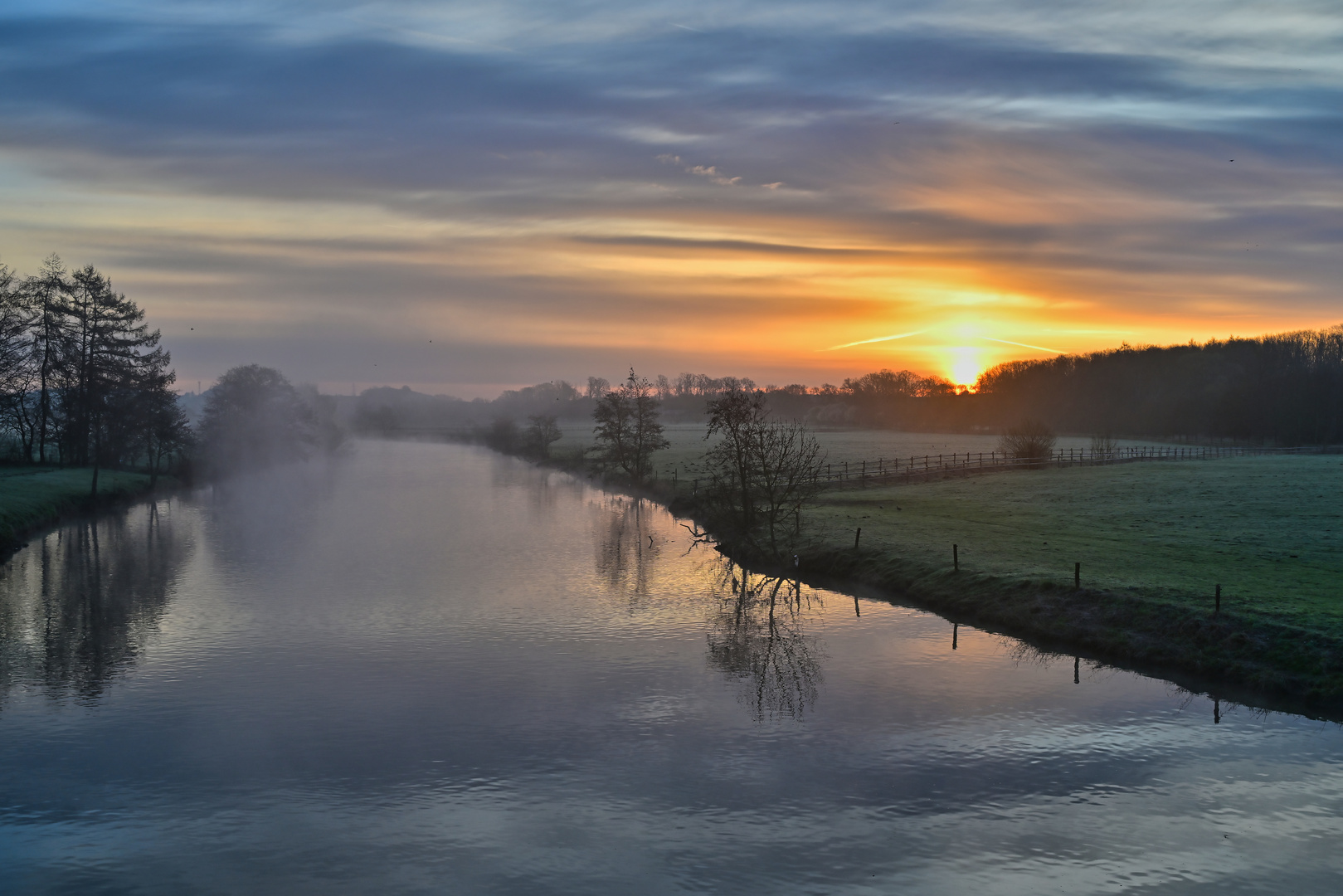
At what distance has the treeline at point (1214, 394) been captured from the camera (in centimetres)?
13988

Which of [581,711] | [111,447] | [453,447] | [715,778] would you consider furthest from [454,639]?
[453,447]

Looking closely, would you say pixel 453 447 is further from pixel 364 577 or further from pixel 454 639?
pixel 454 639

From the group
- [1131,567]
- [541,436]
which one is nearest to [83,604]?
[1131,567]

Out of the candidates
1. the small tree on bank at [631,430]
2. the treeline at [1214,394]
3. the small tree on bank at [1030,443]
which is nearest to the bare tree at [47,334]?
the small tree on bank at [631,430]

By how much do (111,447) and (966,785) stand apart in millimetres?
80308

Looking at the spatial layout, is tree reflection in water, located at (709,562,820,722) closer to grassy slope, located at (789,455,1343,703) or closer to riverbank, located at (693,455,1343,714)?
riverbank, located at (693,455,1343,714)

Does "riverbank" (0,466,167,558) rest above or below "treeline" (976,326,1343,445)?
below

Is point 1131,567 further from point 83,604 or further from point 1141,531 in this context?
point 83,604

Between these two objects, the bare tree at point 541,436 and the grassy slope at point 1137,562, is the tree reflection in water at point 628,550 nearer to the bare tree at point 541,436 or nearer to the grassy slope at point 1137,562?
the grassy slope at point 1137,562

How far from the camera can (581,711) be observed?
74.7 feet

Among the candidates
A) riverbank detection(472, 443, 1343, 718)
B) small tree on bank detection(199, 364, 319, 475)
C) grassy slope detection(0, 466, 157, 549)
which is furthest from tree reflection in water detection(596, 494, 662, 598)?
small tree on bank detection(199, 364, 319, 475)

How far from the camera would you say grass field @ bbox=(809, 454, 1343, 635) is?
30531 mm

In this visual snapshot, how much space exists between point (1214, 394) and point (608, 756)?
16411cm

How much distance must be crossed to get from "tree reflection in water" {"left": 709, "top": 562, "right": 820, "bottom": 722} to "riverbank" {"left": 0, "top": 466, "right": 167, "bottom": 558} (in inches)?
1447
